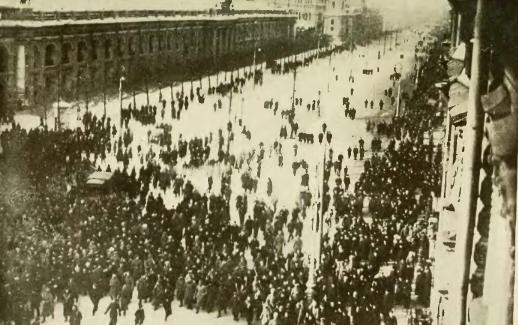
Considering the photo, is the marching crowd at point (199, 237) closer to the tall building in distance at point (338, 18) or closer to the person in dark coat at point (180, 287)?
the person in dark coat at point (180, 287)

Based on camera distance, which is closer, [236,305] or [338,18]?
[236,305]

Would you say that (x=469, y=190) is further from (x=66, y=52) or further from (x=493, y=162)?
(x=66, y=52)

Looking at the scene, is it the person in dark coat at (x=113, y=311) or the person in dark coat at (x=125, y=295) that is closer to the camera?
the person in dark coat at (x=113, y=311)

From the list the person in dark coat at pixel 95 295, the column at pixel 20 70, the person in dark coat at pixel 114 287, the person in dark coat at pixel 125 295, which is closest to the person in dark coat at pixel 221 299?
the person in dark coat at pixel 125 295

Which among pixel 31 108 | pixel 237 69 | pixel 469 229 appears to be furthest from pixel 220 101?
pixel 469 229

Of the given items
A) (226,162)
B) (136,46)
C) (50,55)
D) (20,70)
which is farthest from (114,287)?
(136,46)

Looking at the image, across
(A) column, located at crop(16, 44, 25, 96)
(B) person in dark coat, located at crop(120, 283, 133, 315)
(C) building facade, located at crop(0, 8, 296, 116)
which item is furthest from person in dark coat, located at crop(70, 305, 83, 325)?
(A) column, located at crop(16, 44, 25, 96)
